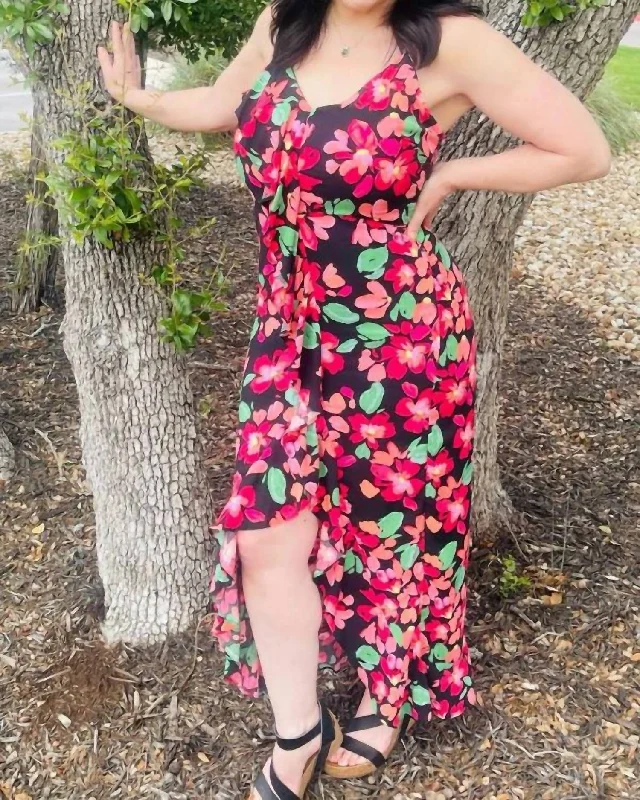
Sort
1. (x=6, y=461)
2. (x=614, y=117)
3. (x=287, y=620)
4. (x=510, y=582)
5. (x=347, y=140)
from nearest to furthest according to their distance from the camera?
(x=347, y=140) < (x=287, y=620) < (x=510, y=582) < (x=6, y=461) < (x=614, y=117)

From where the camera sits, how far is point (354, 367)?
6.57 ft

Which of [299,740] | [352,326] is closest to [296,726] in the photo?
[299,740]

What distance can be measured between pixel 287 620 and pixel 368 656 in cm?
37

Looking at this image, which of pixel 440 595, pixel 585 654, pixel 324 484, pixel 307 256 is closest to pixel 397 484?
pixel 324 484

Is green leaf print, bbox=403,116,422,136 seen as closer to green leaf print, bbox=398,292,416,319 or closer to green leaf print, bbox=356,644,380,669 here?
green leaf print, bbox=398,292,416,319

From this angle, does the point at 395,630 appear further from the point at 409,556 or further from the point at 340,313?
the point at 340,313

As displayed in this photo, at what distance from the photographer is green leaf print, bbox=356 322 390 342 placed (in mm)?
1963

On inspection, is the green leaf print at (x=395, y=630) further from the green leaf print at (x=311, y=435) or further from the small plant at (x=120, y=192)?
the small plant at (x=120, y=192)

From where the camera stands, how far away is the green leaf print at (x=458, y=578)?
7.84ft

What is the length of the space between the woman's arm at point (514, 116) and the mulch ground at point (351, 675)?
0.78m

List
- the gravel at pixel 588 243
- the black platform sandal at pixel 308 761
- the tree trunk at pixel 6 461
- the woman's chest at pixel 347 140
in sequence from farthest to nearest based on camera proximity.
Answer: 1. the gravel at pixel 588 243
2. the tree trunk at pixel 6 461
3. the black platform sandal at pixel 308 761
4. the woman's chest at pixel 347 140

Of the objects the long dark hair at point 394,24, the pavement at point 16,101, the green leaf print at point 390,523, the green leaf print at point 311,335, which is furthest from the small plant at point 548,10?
the pavement at point 16,101

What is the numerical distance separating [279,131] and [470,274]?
111 centimetres

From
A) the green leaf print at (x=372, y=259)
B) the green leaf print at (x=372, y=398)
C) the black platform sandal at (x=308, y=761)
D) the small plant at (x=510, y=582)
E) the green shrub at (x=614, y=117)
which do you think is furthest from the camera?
the green shrub at (x=614, y=117)
